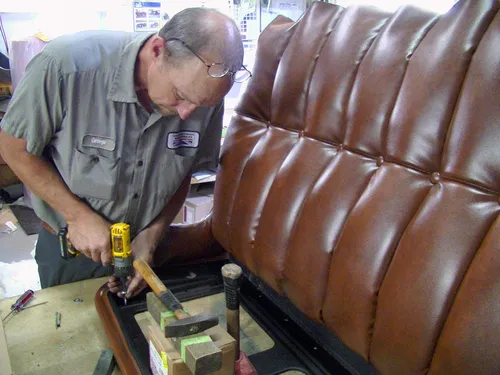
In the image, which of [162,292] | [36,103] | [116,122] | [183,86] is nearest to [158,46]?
[183,86]

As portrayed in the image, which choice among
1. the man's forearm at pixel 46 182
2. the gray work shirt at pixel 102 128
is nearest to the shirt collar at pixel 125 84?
the gray work shirt at pixel 102 128

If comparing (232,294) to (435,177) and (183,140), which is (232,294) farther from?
(183,140)

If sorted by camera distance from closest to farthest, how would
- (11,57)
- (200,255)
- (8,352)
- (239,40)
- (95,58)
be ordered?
(8,352) → (239,40) → (95,58) → (200,255) → (11,57)

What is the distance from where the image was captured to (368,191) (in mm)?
872

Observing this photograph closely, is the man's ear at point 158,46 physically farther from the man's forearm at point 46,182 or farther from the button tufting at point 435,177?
the button tufting at point 435,177

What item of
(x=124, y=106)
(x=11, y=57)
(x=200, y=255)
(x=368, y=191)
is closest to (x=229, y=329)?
(x=368, y=191)

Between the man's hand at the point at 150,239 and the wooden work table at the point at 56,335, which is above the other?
the man's hand at the point at 150,239

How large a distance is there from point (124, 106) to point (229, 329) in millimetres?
731

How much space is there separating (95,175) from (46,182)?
0.15 m

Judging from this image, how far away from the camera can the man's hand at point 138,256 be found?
1.23 meters

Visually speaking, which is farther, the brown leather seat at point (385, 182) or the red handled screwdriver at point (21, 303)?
the red handled screwdriver at point (21, 303)

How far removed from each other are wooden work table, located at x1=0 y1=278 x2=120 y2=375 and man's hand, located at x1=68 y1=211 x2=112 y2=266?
0.44 feet

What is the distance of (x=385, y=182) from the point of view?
33.3 inches

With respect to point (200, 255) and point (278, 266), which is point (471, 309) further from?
point (200, 255)
